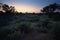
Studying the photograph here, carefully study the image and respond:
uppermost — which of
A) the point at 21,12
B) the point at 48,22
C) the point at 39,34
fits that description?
the point at 21,12

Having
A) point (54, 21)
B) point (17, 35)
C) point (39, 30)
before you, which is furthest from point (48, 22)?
point (17, 35)

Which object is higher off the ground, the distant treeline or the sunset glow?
the sunset glow

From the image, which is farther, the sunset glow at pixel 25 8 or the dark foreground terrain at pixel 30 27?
the sunset glow at pixel 25 8

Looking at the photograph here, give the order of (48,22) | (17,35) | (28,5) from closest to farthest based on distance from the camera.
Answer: (17,35) → (28,5) → (48,22)

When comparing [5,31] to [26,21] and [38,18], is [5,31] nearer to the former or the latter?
[26,21]

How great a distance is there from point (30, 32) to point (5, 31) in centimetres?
114

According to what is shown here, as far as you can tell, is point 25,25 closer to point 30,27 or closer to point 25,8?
point 30,27

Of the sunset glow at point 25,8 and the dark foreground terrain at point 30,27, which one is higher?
the sunset glow at point 25,8

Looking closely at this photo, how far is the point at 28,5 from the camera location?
5.94 metres

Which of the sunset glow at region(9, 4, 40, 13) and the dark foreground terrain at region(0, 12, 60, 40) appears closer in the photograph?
the dark foreground terrain at region(0, 12, 60, 40)

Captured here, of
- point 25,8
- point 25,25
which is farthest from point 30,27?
point 25,8

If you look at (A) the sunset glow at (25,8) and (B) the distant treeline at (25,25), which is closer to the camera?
(B) the distant treeline at (25,25)

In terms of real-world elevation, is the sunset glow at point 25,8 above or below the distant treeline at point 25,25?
above

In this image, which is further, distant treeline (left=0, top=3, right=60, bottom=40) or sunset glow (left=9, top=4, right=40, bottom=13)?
sunset glow (left=9, top=4, right=40, bottom=13)
